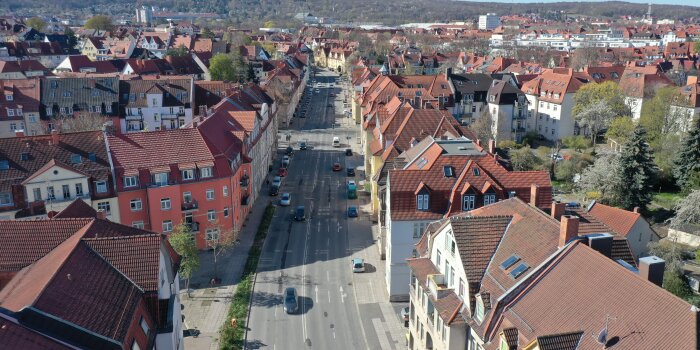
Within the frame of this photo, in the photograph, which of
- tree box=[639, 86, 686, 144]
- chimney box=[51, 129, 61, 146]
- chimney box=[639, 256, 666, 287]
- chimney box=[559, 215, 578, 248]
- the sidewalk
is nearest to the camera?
chimney box=[639, 256, 666, 287]

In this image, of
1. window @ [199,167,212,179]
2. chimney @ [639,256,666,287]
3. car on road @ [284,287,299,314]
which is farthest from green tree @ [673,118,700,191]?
window @ [199,167,212,179]

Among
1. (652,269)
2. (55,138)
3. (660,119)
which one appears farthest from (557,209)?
(660,119)

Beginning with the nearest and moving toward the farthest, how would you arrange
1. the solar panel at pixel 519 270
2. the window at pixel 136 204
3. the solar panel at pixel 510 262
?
the solar panel at pixel 519 270, the solar panel at pixel 510 262, the window at pixel 136 204

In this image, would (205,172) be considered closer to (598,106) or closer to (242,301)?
(242,301)

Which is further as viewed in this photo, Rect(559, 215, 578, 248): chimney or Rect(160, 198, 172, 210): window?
Rect(160, 198, 172, 210): window

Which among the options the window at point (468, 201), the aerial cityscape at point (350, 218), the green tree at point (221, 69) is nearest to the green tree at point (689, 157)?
the aerial cityscape at point (350, 218)

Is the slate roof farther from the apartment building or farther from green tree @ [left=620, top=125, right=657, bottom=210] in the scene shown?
green tree @ [left=620, top=125, right=657, bottom=210]

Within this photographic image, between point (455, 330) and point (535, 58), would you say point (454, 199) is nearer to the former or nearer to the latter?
point (455, 330)

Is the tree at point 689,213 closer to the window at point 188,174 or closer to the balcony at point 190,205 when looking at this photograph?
the balcony at point 190,205
